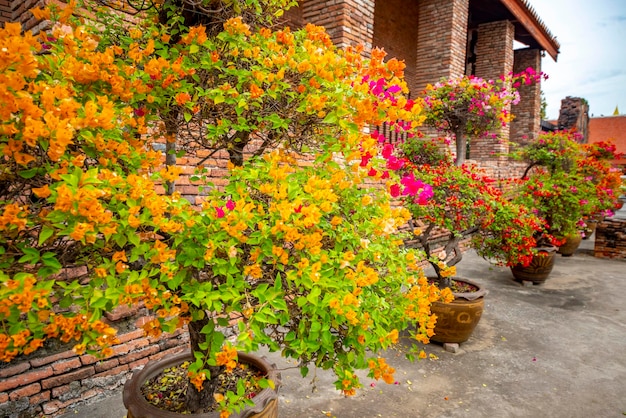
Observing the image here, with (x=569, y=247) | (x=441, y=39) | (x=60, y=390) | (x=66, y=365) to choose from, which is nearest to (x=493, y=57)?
(x=441, y=39)

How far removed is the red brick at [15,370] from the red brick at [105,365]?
0.47 meters

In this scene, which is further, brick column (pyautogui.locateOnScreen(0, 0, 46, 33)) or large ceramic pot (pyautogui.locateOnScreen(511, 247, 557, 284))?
large ceramic pot (pyautogui.locateOnScreen(511, 247, 557, 284))

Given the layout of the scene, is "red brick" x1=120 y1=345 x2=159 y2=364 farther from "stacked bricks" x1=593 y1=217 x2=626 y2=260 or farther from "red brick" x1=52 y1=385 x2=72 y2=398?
"stacked bricks" x1=593 y1=217 x2=626 y2=260

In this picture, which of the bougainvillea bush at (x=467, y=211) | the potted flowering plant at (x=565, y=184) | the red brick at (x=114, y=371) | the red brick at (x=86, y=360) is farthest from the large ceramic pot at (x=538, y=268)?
the red brick at (x=86, y=360)

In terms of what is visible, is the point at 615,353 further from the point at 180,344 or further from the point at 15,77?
the point at 15,77

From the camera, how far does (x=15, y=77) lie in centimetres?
113

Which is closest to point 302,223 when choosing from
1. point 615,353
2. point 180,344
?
point 180,344

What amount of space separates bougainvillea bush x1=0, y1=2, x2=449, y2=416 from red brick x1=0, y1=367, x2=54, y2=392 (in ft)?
4.62

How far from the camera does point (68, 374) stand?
111 inches

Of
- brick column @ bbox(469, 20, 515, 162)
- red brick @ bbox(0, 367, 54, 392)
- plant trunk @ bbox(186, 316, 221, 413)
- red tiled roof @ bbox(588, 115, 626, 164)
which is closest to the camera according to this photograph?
plant trunk @ bbox(186, 316, 221, 413)

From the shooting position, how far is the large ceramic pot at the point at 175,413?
1.82 metres

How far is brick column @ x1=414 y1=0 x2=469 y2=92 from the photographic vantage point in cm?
798

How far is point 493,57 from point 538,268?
22.0 feet

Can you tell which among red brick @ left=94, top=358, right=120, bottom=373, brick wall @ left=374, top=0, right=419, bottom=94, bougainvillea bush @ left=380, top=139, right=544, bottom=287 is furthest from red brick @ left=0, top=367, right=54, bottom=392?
brick wall @ left=374, top=0, right=419, bottom=94
